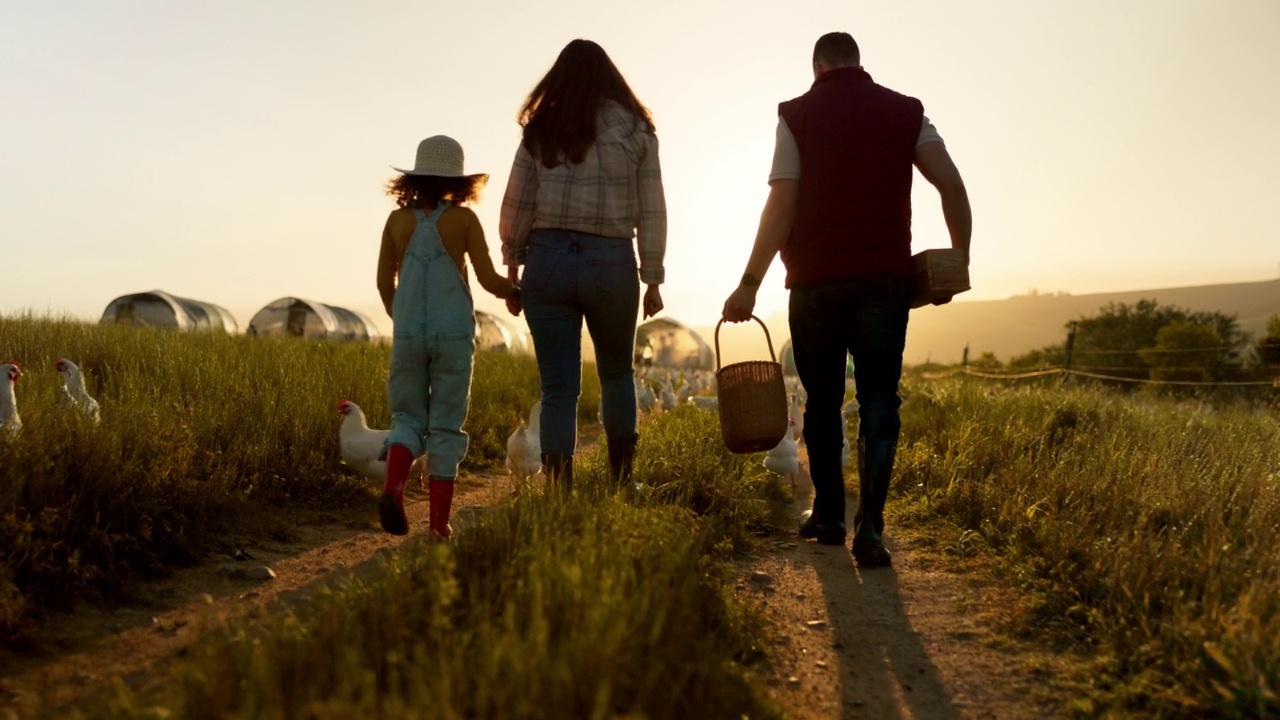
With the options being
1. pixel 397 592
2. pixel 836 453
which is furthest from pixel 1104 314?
pixel 397 592

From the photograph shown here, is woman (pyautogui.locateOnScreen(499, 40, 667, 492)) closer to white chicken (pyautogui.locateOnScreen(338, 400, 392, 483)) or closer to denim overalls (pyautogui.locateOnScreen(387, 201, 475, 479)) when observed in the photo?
denim overalls (pyautogui.locateOnScreen(387, 201, 475, 479))

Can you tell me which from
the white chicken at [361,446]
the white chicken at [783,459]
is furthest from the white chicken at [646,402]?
the white chicken at [361,446]

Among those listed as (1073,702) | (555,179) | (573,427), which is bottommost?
(1073,702)

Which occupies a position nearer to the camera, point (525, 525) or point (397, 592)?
point (397, 592)

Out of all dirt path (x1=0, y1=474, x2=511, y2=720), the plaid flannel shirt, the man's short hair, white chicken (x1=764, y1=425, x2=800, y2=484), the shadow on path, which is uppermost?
the man's short hair

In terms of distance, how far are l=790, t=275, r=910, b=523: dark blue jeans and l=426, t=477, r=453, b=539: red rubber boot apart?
1.57 m

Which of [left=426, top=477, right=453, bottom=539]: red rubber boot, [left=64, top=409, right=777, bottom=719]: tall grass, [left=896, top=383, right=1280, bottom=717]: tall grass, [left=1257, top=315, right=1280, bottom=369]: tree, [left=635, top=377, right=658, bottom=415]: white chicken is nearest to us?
[left=64, top=409, right=777, bottom=719]: tall grass

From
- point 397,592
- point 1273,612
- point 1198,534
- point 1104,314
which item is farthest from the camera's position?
point 1104,314

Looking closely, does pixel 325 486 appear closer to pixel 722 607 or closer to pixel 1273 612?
pixel 722 607

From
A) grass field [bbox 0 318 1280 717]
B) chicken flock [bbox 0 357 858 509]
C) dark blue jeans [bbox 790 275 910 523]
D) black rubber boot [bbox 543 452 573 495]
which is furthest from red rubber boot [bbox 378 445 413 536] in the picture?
dark blue jeans [bbox 790 275 910 523]

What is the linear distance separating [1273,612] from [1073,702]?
65 cm

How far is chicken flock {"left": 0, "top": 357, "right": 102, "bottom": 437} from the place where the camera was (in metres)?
4.07

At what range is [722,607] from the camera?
3.02 metres

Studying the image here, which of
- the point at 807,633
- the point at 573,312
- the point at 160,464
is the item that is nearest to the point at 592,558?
the point at 807,633
